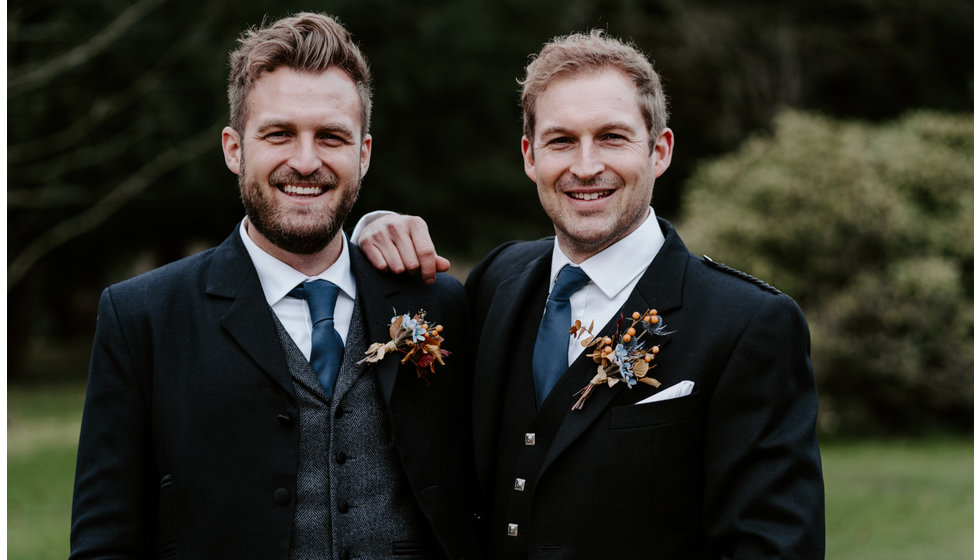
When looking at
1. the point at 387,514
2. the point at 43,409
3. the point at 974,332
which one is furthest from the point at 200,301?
the point at 43,409

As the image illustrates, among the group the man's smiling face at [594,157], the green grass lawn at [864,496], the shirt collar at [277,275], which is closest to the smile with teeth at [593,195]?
the man's smiling face at [594,157]

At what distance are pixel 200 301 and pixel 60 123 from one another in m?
14.5

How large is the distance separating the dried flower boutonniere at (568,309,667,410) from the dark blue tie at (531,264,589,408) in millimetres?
115

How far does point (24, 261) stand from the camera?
15.9 m

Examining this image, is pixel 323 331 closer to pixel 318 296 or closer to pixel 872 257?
pixel 318 296

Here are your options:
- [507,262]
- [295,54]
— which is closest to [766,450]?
[507,262]

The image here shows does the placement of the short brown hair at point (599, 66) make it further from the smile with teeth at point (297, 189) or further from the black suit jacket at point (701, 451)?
the smile with teeth at point (297, 189)

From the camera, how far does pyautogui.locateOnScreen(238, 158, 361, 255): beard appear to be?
3.01 m

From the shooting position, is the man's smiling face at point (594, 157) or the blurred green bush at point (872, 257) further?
the blurred green bush at point (872, 257)

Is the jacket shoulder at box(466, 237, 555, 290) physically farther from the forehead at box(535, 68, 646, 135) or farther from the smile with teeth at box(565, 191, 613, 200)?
the forehead at box(535, 68, 646, 135)

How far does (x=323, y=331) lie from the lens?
3045mm

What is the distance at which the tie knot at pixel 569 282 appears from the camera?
3055mm

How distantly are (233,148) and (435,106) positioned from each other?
1608 cm

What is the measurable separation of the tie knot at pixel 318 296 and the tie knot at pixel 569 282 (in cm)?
67
